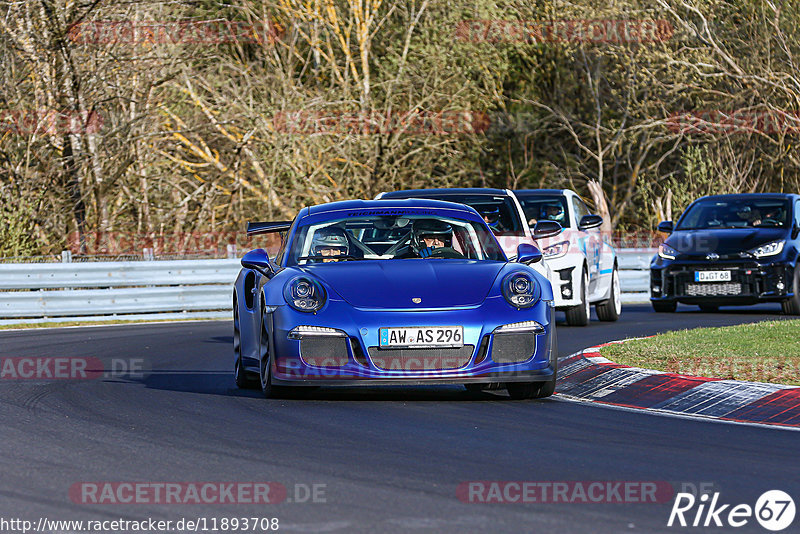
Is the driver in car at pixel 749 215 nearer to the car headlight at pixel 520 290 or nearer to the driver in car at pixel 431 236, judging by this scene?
the driver in car at pixel 431 236

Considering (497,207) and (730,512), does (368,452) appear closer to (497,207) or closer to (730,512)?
(730,512)

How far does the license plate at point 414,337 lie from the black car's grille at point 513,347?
Result: 0.33 metres

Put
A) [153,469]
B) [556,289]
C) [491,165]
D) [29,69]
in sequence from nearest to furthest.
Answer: [153,469] < [556,289] < [29,69] < [491,165]

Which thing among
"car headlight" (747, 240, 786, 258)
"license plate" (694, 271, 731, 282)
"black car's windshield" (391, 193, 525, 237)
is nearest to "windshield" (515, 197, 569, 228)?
"black car's windshield" (391, 193, 525, 237)

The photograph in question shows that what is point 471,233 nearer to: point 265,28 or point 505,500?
point 505,500

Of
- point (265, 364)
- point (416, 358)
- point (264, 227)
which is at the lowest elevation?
point (265, 364)

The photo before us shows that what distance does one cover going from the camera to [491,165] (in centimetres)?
3881

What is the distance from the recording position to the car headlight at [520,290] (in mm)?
9453

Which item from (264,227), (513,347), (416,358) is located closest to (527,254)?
(513,347)

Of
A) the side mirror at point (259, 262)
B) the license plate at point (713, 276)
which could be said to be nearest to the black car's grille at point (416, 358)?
the side mirror at point (259, 262)

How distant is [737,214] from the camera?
68.1ft

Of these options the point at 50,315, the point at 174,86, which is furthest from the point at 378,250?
the point at 174,86

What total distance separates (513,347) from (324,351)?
4.08ft

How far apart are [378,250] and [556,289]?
6.24 meters
